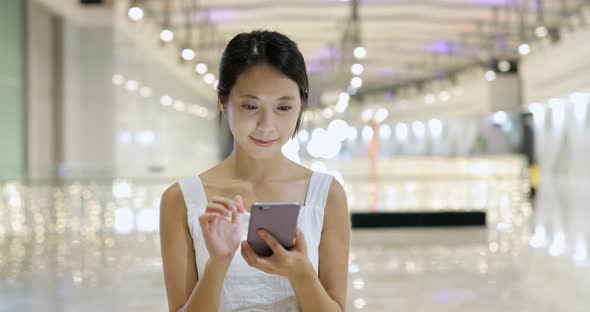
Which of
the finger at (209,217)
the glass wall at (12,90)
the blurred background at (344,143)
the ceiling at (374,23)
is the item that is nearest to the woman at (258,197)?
the finger at (209,217)

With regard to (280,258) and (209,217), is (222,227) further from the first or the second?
(280,258)

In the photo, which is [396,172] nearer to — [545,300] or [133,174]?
[133,174]

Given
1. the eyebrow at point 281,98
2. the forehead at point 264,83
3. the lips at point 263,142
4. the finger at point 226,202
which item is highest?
the forehead at point 264,83

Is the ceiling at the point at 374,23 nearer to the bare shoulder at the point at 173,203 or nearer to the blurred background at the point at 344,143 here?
the blurred background at the point at 344,143

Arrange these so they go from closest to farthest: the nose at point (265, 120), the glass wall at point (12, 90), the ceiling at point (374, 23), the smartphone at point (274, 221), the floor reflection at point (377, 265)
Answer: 1. the smartphone at point (274, 221)
2. the nose at point (265, 120)
3. the floor reflection at point (377, 265)
4. the glass wall at point (12, 90)
5. the ceiling at point (374, 23)

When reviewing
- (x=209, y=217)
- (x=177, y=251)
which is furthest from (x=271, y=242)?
(x=177, y=251)

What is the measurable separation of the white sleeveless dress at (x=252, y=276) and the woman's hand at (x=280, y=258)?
17 cm

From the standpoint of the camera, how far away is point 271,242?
160 centimetres

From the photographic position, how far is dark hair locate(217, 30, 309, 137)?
1.84m

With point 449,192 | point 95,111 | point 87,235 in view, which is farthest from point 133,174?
point 87,235

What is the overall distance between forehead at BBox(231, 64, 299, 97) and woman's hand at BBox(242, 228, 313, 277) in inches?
15.4

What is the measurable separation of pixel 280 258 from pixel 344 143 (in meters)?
33.2

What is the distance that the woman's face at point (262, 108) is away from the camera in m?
1.82

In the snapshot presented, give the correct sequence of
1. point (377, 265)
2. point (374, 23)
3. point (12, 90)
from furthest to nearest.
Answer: point (374, 23) → point (12, 90) → point (377, 265)
